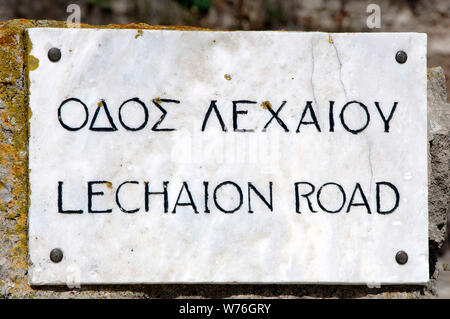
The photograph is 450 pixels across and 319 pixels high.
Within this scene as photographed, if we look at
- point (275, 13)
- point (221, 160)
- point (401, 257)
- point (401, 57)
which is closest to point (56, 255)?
point (221, 160)

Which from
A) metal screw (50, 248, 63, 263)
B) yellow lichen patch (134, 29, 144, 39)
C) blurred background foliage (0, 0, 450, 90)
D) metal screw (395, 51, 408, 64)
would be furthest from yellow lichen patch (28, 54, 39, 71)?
blurred background foliage (0, 0, 450, 90)

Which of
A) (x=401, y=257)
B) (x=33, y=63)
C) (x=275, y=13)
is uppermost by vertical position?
(x=275, y=13)

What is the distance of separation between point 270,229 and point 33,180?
0.52 metres

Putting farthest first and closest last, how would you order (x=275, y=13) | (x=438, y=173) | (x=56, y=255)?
(x=275, y=13) → (x=438, y=173) → (x=56, y=255)

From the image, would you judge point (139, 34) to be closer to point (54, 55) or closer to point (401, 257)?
point (54, 55)

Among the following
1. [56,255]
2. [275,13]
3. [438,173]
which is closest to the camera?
[56,255]

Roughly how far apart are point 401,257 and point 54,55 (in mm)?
872

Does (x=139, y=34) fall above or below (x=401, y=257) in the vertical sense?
above

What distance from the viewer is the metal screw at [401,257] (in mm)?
1535

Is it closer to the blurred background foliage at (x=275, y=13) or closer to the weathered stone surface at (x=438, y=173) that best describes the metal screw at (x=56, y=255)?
the weathered stone surface at (x=438, y=173)

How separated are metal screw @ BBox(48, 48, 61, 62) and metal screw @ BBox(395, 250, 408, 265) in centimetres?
85

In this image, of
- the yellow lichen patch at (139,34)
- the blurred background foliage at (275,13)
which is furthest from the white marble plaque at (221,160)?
the blurred background foliage at (275,13)

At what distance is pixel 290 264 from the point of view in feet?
4.98

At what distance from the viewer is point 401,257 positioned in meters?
1.54
